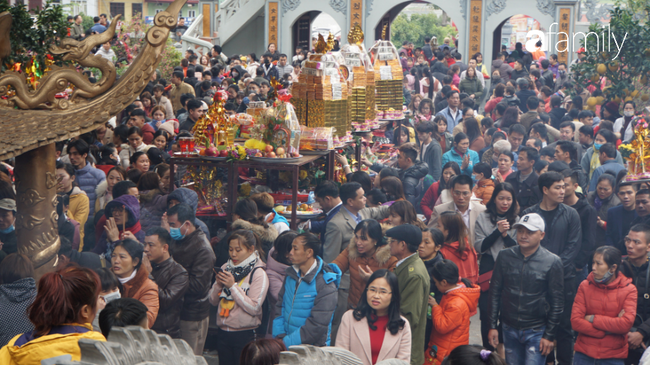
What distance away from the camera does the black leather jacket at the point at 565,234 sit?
5.31 m

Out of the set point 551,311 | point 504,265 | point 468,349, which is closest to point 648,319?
point 551,311

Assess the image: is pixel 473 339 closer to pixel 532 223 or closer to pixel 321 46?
pixel 532 223

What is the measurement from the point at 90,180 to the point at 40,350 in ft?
13.2

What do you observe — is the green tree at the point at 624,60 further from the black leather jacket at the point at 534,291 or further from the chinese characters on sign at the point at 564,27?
the chinese characters on sign at the point at 564,27

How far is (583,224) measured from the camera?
5.59 meters

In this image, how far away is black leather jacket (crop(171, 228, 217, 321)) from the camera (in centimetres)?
469

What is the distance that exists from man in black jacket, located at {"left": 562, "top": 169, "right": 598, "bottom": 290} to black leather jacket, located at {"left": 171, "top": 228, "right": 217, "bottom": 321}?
293 centimetres

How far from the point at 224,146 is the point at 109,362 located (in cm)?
432

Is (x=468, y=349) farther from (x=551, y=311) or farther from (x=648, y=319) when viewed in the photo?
(x=648, y=319)

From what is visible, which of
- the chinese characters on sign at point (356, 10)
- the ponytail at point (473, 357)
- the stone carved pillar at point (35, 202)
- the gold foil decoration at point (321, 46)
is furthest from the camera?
the chinese characters on sign at point (356, 10)

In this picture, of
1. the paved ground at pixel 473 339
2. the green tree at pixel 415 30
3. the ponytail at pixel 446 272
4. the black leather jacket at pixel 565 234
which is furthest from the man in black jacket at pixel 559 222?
the green tree at pixel 415 30

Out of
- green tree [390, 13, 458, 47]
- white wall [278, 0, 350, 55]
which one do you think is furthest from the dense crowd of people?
green tree [390, 13, 458, 47]

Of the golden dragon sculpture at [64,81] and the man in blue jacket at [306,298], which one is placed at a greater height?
the golden dragon sculpture at [64,81]

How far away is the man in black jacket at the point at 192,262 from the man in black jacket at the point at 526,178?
3206mm
